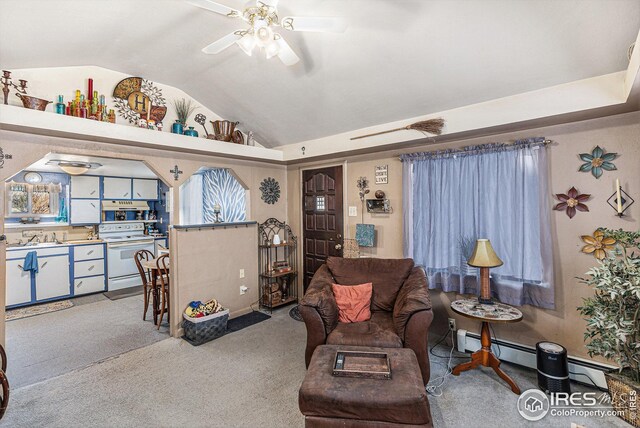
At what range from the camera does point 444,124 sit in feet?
9.48

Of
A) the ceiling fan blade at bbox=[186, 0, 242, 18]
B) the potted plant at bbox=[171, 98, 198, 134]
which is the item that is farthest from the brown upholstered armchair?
the potted plant at bbox=[171, 98, 198, 134]

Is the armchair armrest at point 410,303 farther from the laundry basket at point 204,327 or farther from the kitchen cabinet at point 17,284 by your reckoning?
the kitchen cabinet at point 17,284

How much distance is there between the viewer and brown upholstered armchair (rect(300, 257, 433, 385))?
2305 mm

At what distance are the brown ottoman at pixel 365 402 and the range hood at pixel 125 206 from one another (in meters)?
6.12

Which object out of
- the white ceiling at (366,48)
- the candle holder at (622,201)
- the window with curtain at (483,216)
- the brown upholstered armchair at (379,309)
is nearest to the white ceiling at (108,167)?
the white ceiling at (366,48)

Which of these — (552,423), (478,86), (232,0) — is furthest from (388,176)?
(552,423)

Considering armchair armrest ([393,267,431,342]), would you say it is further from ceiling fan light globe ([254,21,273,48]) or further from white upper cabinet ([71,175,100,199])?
white upper cabinet ([71,175,100,199])

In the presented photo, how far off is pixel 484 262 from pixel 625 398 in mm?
1206

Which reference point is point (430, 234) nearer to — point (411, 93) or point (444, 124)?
point (444, 124)

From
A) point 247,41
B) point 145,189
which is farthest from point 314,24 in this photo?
point 145,189

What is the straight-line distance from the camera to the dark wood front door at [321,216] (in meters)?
4.25

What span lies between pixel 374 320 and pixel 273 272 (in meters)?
2.03

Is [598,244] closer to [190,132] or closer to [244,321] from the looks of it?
[244,321]

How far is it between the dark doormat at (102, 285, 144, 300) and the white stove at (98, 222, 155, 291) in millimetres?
151
